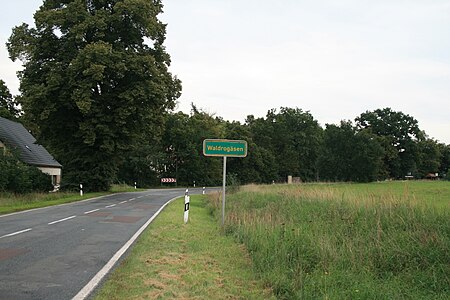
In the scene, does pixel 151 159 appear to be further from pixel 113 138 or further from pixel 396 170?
pixel 396 170

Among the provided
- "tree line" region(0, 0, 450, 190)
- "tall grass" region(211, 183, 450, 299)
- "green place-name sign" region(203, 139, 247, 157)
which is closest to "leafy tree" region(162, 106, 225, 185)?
"tree line" region(0, 0, 450, 190)

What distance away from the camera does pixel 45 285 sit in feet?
21.3

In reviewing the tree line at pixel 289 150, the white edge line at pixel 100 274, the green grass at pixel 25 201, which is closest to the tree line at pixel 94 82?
the green grass at pixel 25 201

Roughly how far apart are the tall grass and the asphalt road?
316 centimetres

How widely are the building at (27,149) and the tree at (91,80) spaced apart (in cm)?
589

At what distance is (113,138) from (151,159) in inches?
1286

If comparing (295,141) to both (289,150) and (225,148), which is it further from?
(225,148)

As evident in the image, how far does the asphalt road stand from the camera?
6.41 m

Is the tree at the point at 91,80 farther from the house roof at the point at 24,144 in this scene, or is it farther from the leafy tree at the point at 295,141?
the leafy tree at the point at 295,141

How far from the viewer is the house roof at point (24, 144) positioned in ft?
129

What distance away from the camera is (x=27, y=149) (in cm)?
4275

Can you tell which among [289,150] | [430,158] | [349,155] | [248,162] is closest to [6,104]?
[248,162]

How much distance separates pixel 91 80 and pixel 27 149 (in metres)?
16.5

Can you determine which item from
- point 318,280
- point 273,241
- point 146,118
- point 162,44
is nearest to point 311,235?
point 273,241
